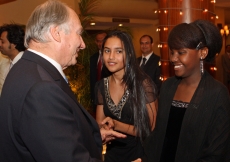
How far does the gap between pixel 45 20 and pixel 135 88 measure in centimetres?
127

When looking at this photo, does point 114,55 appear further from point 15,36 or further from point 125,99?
point 15,36

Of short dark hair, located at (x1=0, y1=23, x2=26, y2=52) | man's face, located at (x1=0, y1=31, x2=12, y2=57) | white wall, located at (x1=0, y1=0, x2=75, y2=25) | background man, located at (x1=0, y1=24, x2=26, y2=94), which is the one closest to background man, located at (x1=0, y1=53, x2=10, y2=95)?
background man, located at (x1=0, y1=24, x2=26, y2=94)

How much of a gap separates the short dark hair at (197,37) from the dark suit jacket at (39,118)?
0.98 m

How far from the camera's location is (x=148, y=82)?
2.70m

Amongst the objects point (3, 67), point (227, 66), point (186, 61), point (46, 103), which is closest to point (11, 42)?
point (3, 67)

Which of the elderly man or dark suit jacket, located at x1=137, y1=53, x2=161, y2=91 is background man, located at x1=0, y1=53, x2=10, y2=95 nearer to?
dark suit jacket, located at x1=137, y1=53, x2=161, y2=91

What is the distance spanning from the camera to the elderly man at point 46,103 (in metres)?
1.27

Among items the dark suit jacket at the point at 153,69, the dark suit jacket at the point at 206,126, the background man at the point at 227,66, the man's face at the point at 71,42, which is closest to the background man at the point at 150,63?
the dark suit jacket at the point at 153,69

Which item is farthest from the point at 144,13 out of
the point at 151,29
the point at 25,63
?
the point at 25,63

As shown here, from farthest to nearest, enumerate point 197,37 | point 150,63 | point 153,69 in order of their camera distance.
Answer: point 150,63 → point 153,69 → point 197,37

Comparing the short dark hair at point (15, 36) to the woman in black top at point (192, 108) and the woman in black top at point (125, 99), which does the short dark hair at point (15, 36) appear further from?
the woman in black top at point (192, 108)

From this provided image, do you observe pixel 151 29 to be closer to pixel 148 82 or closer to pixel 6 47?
pixel 6 47

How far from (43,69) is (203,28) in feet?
4.02

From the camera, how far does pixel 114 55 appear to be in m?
2.70
